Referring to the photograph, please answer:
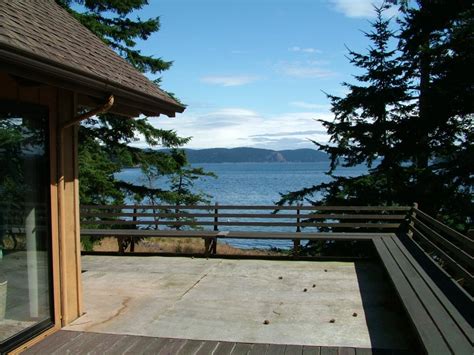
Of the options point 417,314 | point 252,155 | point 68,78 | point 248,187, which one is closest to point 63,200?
point 68,78

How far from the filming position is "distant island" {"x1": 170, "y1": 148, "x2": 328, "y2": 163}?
13035 cm

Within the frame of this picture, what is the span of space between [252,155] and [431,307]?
150m

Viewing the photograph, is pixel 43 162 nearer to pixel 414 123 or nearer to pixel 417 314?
pixel 417 314

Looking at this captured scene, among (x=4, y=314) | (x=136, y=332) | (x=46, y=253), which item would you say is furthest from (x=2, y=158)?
(x=136, y=332)

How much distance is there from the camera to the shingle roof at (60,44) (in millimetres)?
3516

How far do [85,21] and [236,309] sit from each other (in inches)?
432

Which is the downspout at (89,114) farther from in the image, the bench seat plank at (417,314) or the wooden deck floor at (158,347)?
the bench seat plank at (417,314)

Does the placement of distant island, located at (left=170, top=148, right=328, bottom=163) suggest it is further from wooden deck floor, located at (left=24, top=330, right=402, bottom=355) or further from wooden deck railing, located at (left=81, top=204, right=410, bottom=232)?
wooden deck floor, located at (left=24, top=330, right=402, bottom=355)

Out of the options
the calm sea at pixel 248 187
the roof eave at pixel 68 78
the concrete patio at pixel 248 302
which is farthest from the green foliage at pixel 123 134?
the roof eave at pixel 68 78

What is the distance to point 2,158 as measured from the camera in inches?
159

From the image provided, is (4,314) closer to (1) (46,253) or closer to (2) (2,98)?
(1) (46,253)

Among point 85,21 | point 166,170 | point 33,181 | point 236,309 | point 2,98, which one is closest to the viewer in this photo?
point 2,98

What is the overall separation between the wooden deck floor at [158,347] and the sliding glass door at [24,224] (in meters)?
0.26

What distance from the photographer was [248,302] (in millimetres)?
5910
